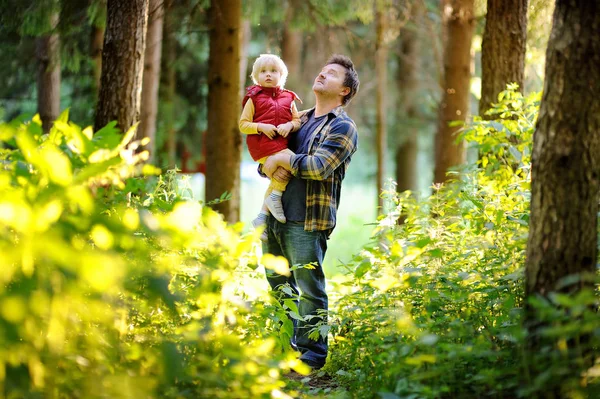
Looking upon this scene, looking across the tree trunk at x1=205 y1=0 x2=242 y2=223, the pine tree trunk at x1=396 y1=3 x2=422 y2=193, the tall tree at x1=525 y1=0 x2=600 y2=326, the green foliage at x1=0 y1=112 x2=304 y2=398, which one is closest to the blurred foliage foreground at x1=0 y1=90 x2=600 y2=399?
the green foliage at x1=0 y1=112 x2=304 y2=398

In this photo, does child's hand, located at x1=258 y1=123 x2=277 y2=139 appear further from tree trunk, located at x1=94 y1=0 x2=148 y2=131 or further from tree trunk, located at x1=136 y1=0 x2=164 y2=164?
tree trunk, located at x1=136 y1=0 x2=164 y2=164

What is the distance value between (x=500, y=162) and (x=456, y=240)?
166cm

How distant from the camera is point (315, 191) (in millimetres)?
4898

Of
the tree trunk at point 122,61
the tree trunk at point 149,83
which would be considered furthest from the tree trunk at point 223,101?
the tree trunk at point 122,61

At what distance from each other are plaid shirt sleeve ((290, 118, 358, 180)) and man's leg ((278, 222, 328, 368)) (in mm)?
405

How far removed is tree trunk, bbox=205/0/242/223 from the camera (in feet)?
27.1

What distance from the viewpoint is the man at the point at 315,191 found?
4801 mm

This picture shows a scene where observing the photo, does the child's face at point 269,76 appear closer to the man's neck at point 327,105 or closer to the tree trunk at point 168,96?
the man's neck at point 327,105

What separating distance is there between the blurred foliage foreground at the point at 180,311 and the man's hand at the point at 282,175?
1.03m

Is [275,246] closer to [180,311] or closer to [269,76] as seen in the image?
[269,76]

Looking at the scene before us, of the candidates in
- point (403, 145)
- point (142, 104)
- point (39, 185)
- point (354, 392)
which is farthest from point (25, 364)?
point (403, 145)

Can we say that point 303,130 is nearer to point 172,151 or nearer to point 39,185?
point 39,185

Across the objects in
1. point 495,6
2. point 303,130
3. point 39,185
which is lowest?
point 39,185

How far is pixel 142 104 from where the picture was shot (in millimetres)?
9430
